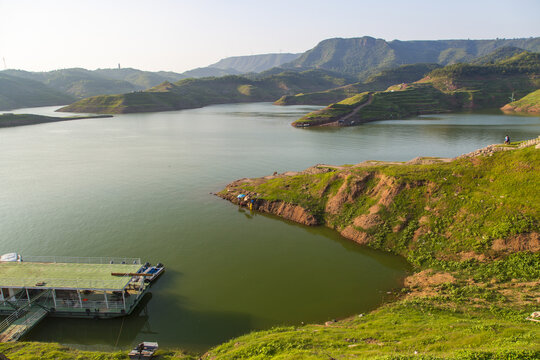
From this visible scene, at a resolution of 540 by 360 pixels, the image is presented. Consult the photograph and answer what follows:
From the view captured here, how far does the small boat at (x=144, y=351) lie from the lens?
83.8 ft

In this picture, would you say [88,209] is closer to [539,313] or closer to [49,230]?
[49,230]

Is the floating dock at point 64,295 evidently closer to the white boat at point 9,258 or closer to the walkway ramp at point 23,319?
the walkway ramp at point 23,319

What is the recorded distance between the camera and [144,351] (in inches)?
1019

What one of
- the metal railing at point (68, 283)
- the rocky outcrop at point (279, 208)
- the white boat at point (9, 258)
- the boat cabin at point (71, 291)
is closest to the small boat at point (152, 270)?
the boat cabin at point (71, 291)

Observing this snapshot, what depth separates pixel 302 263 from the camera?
41688 millimetres

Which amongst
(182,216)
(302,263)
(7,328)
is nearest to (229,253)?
(302,263)

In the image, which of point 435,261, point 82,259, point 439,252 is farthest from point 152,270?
point 439,252

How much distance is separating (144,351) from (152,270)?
14498 millimetres

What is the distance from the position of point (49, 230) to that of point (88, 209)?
8.60 metres

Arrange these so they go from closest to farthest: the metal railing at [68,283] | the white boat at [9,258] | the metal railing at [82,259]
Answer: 1. the metal railing at [68,283]
2. the white boat at [9,258]
3. the metal railing at [82,259]

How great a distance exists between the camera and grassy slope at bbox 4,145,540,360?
21922mm

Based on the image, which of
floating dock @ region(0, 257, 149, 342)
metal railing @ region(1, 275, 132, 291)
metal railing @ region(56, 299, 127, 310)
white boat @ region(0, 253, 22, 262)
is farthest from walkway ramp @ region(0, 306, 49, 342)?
white boat @ region(0, 253, 22, 262)

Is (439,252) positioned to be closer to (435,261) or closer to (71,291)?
(435,261)

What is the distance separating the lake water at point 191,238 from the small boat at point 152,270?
878mm
